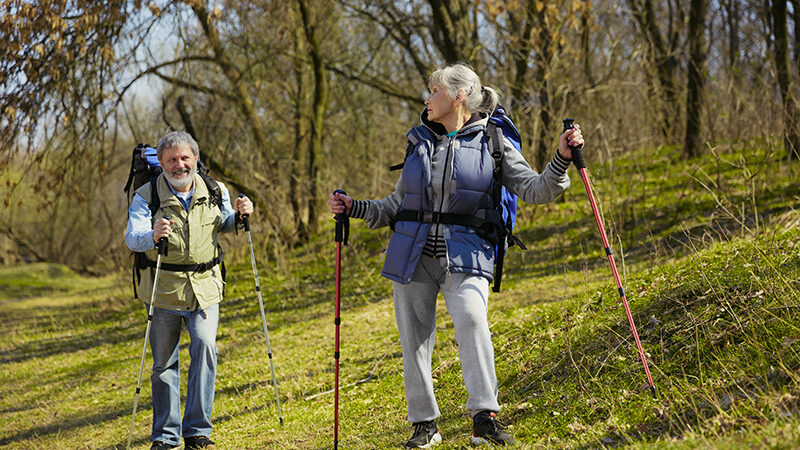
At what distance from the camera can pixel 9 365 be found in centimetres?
1059

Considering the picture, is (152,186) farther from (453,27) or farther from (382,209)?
(453,27)

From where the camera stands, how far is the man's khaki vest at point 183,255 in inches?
196

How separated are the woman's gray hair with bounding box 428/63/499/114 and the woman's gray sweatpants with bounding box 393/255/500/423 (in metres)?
0.91

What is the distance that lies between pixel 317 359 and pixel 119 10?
5.66m

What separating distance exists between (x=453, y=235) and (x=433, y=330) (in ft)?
1.95

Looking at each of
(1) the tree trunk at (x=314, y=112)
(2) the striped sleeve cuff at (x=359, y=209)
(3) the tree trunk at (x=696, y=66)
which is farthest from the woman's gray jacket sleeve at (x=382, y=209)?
(1) the tree trunk at (x=314, y=112)

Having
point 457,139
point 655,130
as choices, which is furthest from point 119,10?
point 655,130

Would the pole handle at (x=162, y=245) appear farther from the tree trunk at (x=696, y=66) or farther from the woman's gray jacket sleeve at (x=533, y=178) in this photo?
the tree trunk at (x=696, y=66)

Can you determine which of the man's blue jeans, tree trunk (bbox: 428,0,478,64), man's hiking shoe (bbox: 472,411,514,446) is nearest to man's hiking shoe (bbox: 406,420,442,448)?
man's hiking shoe (bbox: 472,411,514,446)

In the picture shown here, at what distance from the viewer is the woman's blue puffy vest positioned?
4.06m

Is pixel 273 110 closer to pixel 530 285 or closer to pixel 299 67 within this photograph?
pixel 299 67

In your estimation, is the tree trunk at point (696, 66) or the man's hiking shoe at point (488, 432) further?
the tree trunk at point (696, 66)

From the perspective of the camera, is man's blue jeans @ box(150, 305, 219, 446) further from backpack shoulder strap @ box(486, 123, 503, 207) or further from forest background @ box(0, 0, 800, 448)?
backpack shoulder strap @ box(486, 123, 503, 207)

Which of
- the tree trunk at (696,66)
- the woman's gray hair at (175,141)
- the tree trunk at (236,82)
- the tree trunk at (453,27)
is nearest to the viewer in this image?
the woman's gray hair at (175,141)
